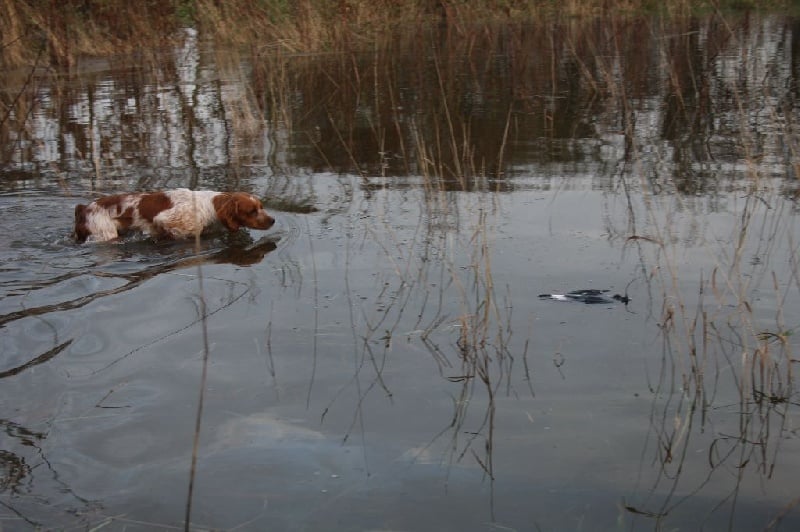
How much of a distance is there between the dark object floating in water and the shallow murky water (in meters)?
0.06

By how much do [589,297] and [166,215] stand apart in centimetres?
324

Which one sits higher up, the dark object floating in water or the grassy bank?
the grassy bank

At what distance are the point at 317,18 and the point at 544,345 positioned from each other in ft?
41.4

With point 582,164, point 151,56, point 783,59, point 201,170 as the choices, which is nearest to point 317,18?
point 151,56

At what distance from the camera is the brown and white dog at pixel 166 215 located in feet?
23.4

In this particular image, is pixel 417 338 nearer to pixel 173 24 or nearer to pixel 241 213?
pixel 241 213

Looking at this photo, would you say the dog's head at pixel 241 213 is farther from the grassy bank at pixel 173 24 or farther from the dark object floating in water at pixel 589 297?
the grassy bank at pixel 173 24

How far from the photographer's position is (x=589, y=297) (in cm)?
528

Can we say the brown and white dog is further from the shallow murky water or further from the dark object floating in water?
the dark object floating in water

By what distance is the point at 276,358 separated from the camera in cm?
469

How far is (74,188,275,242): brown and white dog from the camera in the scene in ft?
23.4

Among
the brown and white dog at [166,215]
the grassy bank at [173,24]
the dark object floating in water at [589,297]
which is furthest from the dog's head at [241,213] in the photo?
the grassy bank at [173,24]

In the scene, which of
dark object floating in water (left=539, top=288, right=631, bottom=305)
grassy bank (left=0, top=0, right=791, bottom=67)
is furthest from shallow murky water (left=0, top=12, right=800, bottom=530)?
grassy bank (left=0, top=0, right=791, bottom=67)

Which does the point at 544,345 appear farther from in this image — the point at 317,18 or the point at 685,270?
the point at 317,18
